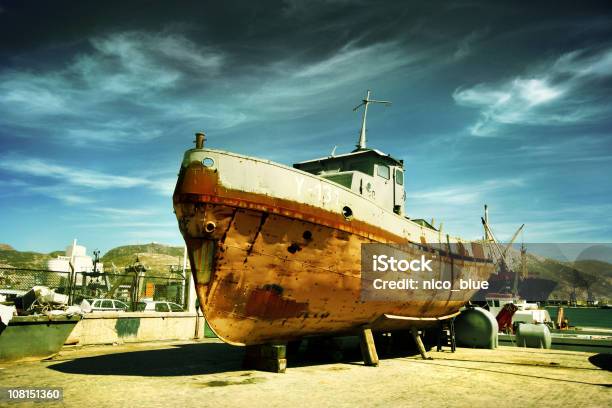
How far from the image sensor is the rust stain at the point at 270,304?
792 centimetres

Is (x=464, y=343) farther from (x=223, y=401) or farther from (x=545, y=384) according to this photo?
(x=223, y=401)

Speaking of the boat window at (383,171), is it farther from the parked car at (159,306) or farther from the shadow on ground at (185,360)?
the parked car at (159,306)

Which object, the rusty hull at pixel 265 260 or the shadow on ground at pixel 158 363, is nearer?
the rusty hull at pixel 265 260

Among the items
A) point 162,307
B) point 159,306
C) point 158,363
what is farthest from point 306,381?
point 159,306

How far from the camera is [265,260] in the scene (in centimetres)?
786

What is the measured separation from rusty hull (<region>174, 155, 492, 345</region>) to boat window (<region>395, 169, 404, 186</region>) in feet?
15.1

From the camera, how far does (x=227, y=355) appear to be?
1168 centimetres

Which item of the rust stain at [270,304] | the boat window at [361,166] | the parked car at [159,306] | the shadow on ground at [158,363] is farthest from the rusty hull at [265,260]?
the parked car at [159,306]

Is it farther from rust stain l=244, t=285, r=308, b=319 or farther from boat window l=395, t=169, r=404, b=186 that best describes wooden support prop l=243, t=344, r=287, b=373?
boat window l=395, t=169, r=404, b=186

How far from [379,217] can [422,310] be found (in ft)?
13.6

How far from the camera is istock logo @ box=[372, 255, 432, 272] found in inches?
386

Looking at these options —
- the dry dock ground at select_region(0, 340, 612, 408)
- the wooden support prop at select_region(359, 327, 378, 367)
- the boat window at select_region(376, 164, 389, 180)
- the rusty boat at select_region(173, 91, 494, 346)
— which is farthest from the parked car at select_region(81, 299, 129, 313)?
the boat window at select_region(376, 164, 389, 180)

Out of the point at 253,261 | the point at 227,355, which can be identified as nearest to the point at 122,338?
the point at 227,355

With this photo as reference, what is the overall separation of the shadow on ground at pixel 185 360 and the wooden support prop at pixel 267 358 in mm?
364
